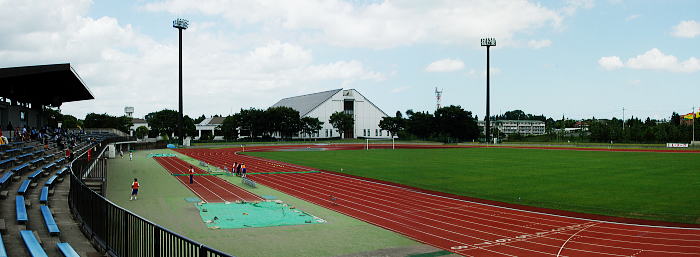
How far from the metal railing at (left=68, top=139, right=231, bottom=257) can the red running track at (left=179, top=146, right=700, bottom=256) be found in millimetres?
8597

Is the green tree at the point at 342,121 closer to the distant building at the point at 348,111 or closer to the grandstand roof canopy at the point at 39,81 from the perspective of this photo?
the distant building at the point at 348,111

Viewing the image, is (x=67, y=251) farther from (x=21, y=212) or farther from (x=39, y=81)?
(x=39, y=81)

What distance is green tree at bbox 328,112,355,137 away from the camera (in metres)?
120

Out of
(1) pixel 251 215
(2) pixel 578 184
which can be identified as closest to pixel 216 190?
(1) pixel 251 215

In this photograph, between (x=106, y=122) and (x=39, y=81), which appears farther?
(x=106, y=122)

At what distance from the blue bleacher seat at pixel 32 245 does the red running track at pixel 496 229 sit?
10.3 metres

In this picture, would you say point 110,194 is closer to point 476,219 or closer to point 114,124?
point 476,219

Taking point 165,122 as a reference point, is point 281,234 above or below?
below

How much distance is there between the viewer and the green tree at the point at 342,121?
12019 cm

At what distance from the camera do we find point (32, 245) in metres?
9.30

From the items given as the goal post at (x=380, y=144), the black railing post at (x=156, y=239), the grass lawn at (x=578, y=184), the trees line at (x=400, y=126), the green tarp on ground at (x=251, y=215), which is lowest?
the green tarp on ground at (x=251, y=215)

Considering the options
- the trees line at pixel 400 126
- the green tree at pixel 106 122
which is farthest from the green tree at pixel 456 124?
the green tree at pixel 106 122

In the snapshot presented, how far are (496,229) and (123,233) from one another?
41.0 ft

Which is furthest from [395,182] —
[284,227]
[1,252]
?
[1,252]
